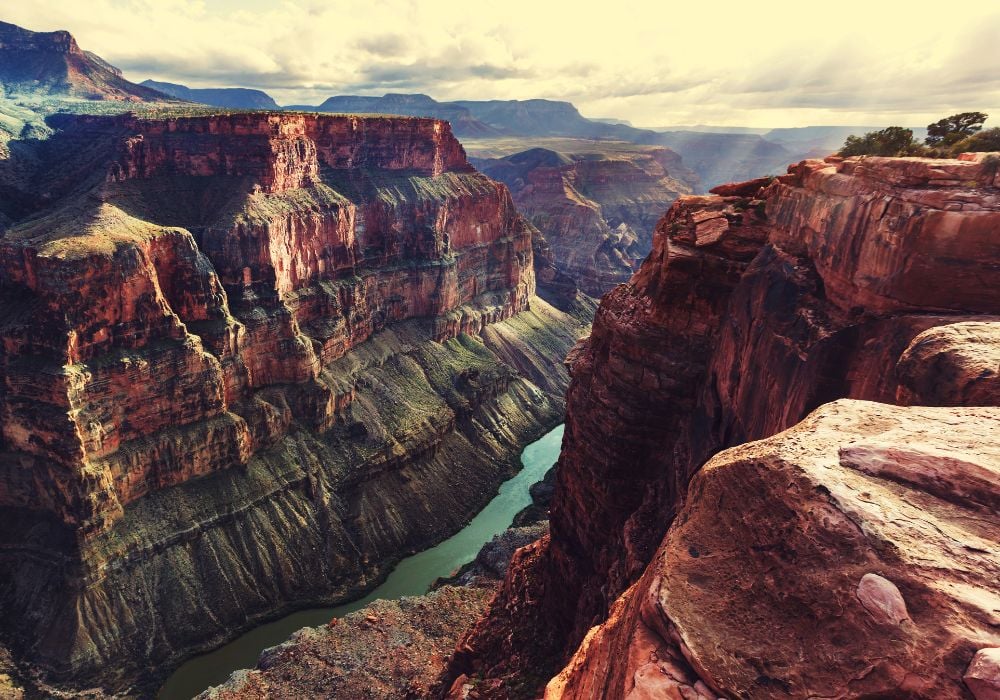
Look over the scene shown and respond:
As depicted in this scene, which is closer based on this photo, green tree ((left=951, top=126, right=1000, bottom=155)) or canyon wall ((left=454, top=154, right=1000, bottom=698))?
canyon wall ((left=454, top=154, right=1000, bottom=698))

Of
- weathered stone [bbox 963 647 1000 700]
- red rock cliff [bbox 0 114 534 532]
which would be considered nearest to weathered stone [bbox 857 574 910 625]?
weathered stone [bbox 963 647 1000 700]

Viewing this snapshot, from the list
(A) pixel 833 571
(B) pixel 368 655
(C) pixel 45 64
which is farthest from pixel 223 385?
(C) pixel 45 64

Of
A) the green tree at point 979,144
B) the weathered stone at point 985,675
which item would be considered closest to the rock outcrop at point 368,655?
the weathered stone at point 985,675

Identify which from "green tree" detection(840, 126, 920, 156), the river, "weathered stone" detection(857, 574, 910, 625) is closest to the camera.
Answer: "weathered stone" detection(857, 574, 910, 625)

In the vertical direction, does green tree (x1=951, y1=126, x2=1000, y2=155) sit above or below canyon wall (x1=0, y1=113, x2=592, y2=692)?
above

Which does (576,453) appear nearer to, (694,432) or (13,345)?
(694,432)

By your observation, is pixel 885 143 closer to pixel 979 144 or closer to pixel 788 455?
pixel 979 144

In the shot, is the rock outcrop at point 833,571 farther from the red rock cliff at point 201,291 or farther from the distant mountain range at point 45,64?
the distant mountain range at point 45,64

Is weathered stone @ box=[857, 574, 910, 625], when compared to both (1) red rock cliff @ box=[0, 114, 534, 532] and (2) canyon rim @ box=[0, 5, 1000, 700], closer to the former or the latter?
(2) canyon rim @ box=[0, 5, 1000, 700]
